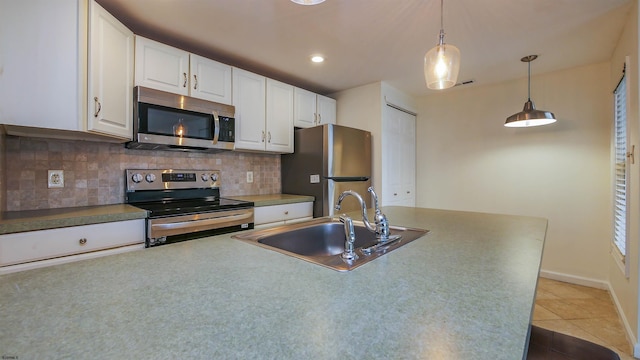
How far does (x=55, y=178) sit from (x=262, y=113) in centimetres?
161

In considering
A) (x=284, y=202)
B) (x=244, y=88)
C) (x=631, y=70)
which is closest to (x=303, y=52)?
(x=244, y=88)

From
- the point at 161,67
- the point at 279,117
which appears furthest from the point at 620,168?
the point at 161,67

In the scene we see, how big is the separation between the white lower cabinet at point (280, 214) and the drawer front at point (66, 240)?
0.90 m

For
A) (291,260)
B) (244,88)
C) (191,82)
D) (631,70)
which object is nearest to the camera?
(291,260)

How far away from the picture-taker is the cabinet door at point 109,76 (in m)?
1.63

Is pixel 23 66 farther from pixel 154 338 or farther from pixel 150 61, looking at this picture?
pixel 154 338

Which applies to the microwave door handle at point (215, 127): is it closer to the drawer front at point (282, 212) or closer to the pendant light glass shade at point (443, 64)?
the drawer front at point (282, 212)

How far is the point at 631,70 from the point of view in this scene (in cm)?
186

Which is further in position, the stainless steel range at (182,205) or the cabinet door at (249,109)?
the cabinet door at (249,109)

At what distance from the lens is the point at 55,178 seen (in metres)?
1.88

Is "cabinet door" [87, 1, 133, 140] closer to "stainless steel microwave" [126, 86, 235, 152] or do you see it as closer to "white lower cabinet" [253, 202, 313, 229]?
"stainless steel microwave" [126, 86, 235, 152]

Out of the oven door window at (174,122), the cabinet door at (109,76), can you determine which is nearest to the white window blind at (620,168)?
the oven door window at (174,122)

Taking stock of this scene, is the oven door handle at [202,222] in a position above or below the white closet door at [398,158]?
below

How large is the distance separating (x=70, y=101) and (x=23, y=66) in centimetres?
23
